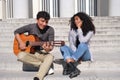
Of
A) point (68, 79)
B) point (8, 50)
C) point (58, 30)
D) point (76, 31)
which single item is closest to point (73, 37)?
point (76, 31)

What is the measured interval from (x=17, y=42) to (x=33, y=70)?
77 cm

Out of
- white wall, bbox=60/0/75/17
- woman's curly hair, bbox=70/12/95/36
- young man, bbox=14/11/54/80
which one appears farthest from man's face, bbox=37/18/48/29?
white wall, bbox=60/0/75/17

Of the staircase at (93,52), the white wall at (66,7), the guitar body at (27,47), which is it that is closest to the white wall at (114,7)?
the staircase at (93,52)

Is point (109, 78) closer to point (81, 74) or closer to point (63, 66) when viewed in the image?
point (81, 74)

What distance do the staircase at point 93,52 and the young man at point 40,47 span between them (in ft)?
1.07

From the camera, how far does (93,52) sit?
9883mm

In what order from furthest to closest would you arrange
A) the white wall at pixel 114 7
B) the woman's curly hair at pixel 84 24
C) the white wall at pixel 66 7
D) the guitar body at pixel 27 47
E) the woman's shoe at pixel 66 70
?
the white wall at pixel 66 7, the white wall at pixel 114 7, the woman's curly hair at pixel 84 24, the guitar body at pixel 27 47, the woman's shoe at pixel 66 70

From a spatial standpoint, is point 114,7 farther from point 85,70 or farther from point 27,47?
point 27,47

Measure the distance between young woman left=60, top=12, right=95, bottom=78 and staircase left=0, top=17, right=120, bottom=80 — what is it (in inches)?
13.3

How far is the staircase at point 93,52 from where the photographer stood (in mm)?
7188

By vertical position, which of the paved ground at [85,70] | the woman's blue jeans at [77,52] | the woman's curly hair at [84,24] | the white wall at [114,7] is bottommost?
the paved ground at [85,70]

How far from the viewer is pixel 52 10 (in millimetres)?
19938

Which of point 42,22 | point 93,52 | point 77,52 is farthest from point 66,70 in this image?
point 93,52

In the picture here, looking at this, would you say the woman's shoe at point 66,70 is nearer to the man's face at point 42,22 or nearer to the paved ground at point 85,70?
the paved ground at point 85,70
